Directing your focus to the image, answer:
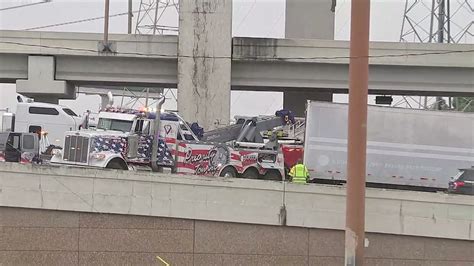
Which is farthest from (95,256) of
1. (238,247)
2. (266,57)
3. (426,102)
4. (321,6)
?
(426,102)

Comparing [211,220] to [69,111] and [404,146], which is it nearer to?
[404,146]

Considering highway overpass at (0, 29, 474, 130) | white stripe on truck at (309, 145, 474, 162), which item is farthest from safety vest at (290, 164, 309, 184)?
highway overpass at (0, 29, 474, 130)

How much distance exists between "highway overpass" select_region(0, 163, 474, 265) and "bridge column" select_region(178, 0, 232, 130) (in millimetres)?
21028

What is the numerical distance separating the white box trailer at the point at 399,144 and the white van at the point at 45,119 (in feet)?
38.1

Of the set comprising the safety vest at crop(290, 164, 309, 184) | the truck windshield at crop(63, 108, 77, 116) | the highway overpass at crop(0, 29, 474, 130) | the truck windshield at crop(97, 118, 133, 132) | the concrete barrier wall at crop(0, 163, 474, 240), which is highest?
the highway overpass at crop(0, 29, 474, 130)

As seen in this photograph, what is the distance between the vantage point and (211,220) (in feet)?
36.1

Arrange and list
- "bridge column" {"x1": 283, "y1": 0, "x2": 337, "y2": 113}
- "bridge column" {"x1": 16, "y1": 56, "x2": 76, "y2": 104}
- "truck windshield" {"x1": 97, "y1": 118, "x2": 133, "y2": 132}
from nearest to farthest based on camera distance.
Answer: "truck windshield" {"x1": 97, "y1": 118, "x2": 133, "y2": 132} → "bridge column" {"x1": 16, "y1": 56, "x2": 76, "y2": 104} → "bridge column" {"x1": 283, "y1": 0, "x2": 337, "y2": 113}

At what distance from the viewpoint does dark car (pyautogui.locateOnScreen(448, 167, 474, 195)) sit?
53.1 ft

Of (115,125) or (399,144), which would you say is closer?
(115,125)

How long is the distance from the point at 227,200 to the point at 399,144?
9413 millimetres

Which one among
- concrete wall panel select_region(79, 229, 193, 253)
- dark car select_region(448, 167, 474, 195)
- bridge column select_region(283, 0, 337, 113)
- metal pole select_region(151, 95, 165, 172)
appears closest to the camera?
concrete wall panel select_region(79, 229, 193, 253)

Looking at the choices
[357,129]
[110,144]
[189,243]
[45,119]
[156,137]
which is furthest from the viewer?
[45,119]

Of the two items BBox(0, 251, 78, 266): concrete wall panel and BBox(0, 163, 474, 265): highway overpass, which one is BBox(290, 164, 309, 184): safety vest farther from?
BBox(0, 251, 78, 266): concrete wall panel

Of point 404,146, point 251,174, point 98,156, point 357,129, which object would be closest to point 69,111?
point 251,174
